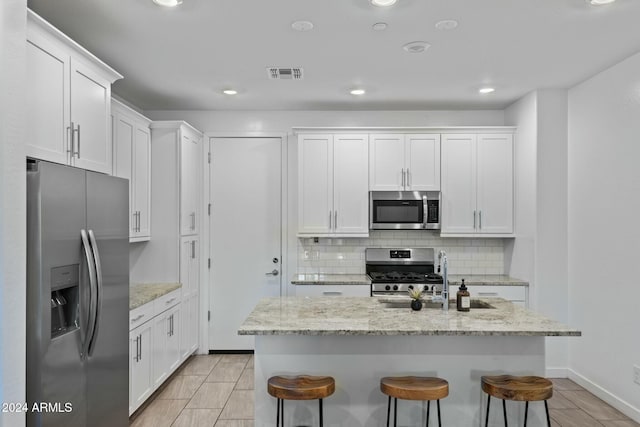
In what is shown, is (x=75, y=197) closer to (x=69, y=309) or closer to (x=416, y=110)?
(x=69, y=309)

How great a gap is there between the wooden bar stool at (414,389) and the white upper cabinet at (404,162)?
259 centimetres

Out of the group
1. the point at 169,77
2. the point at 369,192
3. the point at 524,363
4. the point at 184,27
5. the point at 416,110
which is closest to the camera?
the point at 524,363

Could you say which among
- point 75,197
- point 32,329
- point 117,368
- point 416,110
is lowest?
point 117,368

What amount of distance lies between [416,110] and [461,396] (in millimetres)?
3303

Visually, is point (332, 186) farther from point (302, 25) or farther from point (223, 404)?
point (223, 404)

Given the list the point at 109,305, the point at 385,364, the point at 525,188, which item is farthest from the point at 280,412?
the point at 525,188

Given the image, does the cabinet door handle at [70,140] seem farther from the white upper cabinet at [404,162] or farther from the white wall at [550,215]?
the white wall at [550,215]

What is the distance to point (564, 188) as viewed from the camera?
4.33 m

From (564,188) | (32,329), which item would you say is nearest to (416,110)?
(564,188)

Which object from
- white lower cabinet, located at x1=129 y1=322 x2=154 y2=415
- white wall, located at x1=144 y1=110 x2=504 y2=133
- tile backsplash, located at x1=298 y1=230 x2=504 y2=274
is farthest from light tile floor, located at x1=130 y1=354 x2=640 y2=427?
white wall, located at x1=144 y1=110 x2=504 y2=133

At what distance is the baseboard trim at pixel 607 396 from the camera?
11.2ft

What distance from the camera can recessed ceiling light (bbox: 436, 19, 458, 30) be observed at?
2805mm

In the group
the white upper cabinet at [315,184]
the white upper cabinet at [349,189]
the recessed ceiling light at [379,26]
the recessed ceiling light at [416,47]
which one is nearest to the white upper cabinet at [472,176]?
the white upper cabinet at [349,189]

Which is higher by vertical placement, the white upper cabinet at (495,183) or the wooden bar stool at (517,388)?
the white upper cabinet at (495,183)
